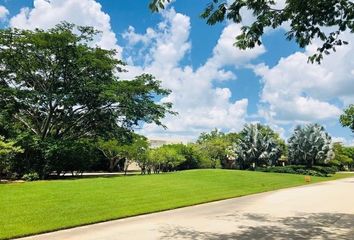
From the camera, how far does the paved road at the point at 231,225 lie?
9.81m

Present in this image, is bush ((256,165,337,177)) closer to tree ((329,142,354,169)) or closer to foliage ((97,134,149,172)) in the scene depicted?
foliage ((97,134,149,172))

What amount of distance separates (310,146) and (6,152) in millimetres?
37975

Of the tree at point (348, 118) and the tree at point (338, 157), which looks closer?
the tree at point (348, 118)

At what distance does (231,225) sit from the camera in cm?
1130

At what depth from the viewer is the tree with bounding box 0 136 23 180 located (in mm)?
26016

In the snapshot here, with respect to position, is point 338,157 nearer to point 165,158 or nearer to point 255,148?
point 255,148

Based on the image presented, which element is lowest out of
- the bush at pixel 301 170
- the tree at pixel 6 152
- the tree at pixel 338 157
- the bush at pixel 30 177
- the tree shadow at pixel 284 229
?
the tree shadow at pixel 284 229

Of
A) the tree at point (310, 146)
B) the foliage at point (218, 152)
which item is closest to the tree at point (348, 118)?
the tree at point (310, 146)

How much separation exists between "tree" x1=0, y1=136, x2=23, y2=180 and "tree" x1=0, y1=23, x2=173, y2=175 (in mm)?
1653

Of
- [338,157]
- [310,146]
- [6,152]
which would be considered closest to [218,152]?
[310,146]

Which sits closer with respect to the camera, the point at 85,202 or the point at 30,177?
the point at 85,202

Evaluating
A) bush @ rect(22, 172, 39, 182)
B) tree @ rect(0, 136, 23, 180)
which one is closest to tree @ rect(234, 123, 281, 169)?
bush @ rect(22, 172, 39, 182)

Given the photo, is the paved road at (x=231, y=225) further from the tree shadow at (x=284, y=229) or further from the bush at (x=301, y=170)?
the bush at (x=301, y=170)

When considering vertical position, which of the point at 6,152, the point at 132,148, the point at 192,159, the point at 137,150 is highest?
the point at 192,159
